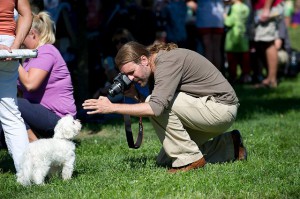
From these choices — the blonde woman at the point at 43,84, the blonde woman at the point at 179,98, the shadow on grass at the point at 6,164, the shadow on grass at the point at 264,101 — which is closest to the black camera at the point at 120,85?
the blonde woman at the point at 179,98

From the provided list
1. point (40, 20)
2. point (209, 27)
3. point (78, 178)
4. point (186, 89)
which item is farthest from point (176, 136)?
point (209, 27)

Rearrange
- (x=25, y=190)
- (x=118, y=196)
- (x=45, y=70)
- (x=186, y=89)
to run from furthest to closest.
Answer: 1. (x=45, y=70)
2. (x=186, y=89)
3. (x=25, y=190)
4. (x=118, y=196)

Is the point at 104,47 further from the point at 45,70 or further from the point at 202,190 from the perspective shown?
the point at 202,190

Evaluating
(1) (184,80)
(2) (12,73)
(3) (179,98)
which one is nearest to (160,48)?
(1) (184,80)

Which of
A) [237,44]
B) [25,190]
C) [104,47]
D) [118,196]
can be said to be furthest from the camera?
[237,44]

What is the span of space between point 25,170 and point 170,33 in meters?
8.49

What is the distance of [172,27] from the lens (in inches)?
545

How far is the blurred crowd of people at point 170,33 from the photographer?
10.8 m

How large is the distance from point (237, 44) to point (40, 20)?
807 cm

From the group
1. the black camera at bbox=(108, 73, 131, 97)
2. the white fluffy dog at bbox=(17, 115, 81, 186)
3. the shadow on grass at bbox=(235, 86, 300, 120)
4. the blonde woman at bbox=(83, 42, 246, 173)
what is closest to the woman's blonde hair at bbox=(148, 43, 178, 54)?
the blonde woman at bbox=(83, 42, 246, 173)

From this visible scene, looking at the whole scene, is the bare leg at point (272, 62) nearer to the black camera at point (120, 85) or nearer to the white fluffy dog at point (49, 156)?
the black camera at point (120, 85)

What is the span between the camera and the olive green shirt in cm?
564

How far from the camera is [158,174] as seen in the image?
587 centimetres

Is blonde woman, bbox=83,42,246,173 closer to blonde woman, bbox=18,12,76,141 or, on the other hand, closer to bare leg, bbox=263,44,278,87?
blonde woman, bbox=18,12,76,141
